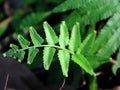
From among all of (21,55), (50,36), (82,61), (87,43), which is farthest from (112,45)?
(21,55)

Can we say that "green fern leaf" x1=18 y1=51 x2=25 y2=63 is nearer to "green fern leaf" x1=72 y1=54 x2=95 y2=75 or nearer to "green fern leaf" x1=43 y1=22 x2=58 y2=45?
"green fern leaf" x1=43 y1=22 x2=58 y2=45

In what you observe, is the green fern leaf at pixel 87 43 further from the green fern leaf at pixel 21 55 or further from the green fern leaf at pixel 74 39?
the green fern leaf at pixel 21 55

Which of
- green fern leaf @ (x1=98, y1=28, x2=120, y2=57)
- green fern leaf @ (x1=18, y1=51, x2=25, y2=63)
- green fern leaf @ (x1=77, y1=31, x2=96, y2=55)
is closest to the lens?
green fern leaf @ (x1=18, y1=51, x2=25, y2=63)

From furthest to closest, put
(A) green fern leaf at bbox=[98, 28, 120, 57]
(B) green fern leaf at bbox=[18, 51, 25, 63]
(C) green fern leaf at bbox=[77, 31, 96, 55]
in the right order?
(A) green fern leaf at bbox=[98, 28, 120, 57]
(C) green fern leaf at bbox=[77, 31, 96, 55]
(B) green fern leaf at bbox=[18, 51, 25, 63]

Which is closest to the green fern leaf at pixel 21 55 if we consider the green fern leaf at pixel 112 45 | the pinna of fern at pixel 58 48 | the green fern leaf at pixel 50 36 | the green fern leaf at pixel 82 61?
the pinna of fern at pixel 58 48

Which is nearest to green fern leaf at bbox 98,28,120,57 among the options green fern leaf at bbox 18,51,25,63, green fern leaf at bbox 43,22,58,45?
green fern leaf at bbox 43,22,58,45

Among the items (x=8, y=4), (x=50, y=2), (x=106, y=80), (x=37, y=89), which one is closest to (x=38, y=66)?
(x=37, y=89)

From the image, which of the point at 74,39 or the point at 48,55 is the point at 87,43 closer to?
the point at 74,39

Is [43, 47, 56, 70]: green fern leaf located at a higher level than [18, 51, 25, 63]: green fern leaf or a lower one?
lower
